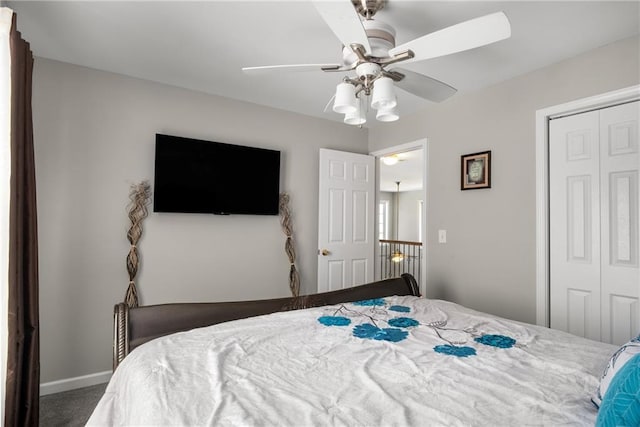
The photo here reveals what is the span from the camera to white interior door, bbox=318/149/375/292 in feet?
11.9

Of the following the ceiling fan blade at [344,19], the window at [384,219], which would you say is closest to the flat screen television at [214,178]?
the ceiling fan blade at [344,19]

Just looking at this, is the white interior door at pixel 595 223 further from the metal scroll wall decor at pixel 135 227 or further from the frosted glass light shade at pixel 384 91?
the metal scroll wall decor at pixel 135 227

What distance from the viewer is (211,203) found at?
10.1 feet

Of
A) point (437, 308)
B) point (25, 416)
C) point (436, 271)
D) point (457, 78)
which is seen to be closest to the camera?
point (25, 416)

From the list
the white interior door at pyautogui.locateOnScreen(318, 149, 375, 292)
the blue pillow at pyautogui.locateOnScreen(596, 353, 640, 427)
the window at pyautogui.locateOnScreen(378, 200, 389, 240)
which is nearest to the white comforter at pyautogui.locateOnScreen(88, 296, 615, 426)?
the blue pillow at pyautogui.locateOnScreen(596, 353, 640, 427)

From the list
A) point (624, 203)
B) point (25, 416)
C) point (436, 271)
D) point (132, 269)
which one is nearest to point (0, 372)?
point (25, 416)

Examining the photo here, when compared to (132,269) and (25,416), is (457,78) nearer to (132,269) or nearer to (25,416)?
(132,269)

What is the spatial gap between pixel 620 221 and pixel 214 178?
3024 mm

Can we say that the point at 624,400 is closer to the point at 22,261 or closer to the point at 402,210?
the point at 22,261

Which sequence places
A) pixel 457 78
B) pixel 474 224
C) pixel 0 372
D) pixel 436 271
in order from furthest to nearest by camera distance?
1. pixel 436 271
2. pixel 474 224
3. pixel 457 78
4. pixel 0 372

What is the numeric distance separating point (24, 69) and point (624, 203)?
362 centimetres

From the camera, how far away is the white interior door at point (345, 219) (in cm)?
364

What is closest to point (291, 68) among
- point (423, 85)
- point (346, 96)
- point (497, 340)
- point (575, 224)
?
point (346, 96)

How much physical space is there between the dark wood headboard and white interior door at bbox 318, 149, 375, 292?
48.3 inches
